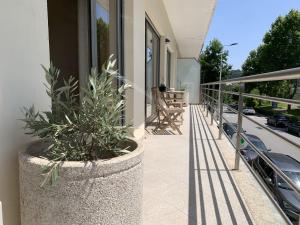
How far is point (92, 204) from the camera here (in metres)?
1.02

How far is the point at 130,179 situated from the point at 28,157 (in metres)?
0.41

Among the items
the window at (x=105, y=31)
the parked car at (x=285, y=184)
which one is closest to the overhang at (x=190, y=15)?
the window at (x=105, y=31)

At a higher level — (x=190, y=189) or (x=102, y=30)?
(x=102, y=30)

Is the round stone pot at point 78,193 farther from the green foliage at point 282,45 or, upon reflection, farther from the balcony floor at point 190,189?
the green foliage at point 282,45

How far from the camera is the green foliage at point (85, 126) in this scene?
115 centimetres

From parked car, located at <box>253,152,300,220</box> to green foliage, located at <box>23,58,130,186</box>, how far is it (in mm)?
1432

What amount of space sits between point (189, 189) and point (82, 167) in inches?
56.0

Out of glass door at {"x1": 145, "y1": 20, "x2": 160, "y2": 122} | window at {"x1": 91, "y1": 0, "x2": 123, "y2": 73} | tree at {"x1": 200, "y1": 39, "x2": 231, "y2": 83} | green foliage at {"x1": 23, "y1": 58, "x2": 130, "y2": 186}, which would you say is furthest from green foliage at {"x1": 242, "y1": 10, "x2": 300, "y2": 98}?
green foliage at {"x1": 23, "y1": 58, "x2": 130, "y2": 186}

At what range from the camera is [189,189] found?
7.32 ft

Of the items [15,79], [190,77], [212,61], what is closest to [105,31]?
[15,79]

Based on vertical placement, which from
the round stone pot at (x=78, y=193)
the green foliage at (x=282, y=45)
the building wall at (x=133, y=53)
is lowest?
the round stone pot at (x=78, y=193)

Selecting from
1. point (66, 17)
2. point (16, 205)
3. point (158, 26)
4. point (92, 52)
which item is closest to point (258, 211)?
point (16, 205)

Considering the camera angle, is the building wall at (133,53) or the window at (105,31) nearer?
the window at (105,31)

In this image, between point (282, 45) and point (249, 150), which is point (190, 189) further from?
point (282, 45)
